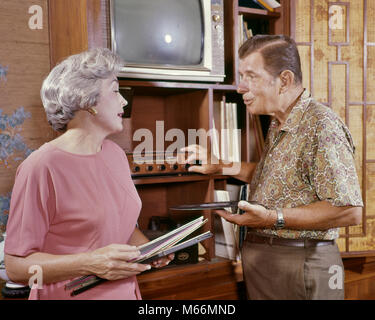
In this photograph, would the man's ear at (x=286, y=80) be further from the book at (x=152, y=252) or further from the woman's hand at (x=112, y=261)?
the woman's hand at (x=112, y=261)

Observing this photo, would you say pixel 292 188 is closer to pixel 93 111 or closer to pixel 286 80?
pixel 286 80

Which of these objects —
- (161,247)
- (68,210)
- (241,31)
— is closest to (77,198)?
(68,210)

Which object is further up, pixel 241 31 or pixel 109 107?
pixel 241 31

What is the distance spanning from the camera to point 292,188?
1510mm

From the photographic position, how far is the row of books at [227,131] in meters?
2.03

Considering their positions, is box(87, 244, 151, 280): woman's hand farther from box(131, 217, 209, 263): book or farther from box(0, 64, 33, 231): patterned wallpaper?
box(0, 64, 33, 231): patterned wallpaper

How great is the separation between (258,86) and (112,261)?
933 millimetres

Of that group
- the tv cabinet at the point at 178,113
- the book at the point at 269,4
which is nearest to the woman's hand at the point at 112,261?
the tv cabinet at the point at 178,113

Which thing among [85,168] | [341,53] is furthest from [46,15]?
[341,53]

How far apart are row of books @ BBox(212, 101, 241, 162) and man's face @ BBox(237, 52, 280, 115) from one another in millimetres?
357

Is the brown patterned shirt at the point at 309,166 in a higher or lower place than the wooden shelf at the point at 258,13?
lower

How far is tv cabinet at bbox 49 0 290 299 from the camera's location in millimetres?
1704

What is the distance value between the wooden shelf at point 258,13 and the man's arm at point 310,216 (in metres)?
1.10
